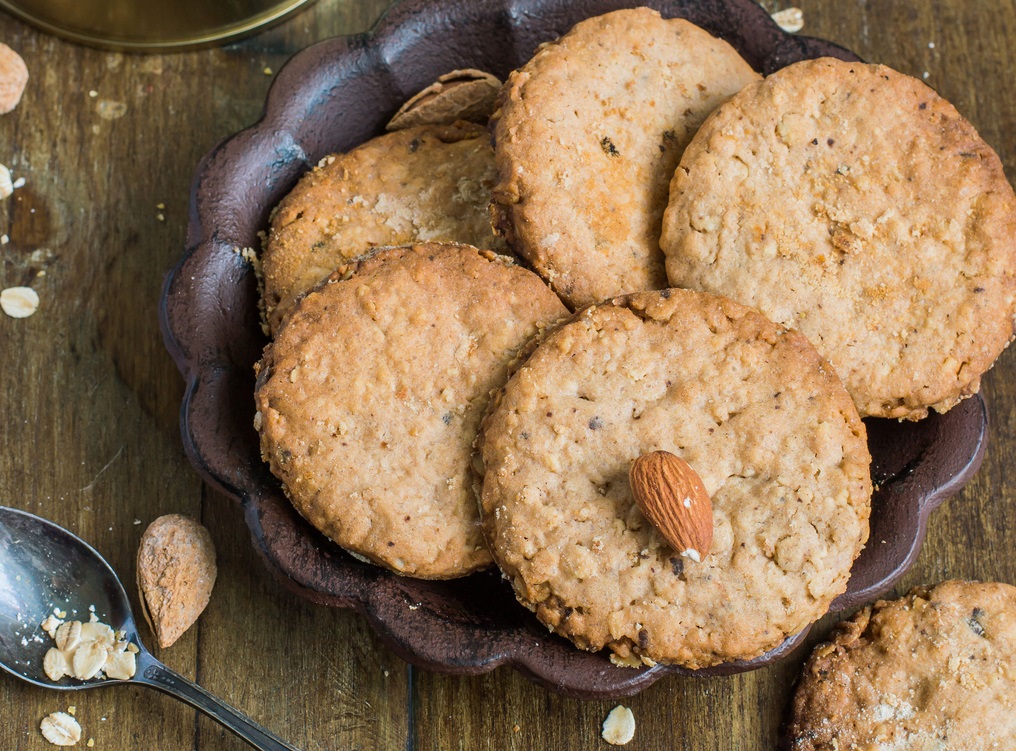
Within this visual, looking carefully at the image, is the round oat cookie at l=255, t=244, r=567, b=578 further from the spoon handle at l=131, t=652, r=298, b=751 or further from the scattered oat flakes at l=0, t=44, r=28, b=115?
the scattered oat flakes at l=0, t=44, r=28, b=115

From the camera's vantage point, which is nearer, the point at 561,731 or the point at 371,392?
the point at 371,392

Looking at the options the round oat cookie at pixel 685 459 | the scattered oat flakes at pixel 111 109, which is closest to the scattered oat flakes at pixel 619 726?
the round oat cookie at pixel 685 459

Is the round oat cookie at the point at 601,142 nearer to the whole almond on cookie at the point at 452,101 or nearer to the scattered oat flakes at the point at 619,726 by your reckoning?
the whole almond on cookie at the point at 452,101

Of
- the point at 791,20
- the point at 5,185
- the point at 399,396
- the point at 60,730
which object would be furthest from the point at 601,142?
the point at 60,730

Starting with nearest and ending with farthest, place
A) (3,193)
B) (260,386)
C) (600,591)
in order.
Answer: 1. (600,591)
2. (260,386)
3. (3,193)

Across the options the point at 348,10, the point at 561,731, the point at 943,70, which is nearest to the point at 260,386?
the point at 561,731

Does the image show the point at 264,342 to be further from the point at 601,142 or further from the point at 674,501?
the point at 674,501

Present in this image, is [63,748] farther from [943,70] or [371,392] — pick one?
[943,70]

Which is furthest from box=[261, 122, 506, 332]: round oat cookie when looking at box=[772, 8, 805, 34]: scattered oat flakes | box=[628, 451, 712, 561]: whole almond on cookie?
box=[772, 8, 805, 34]: scattered oat flakes
